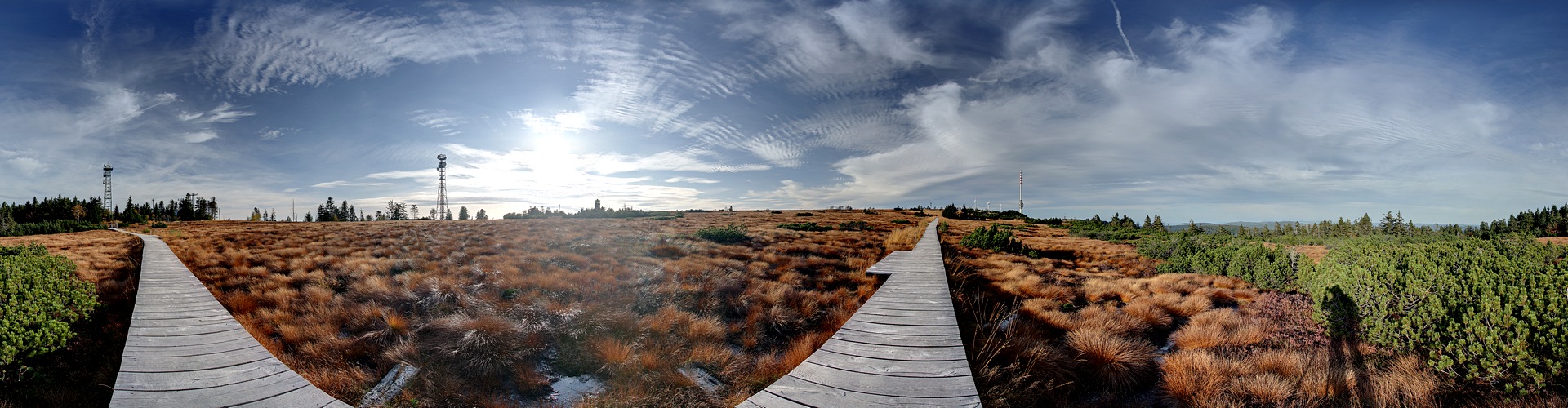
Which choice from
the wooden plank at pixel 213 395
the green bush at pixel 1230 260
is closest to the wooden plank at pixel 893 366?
the wooden plank at pixel 213 395

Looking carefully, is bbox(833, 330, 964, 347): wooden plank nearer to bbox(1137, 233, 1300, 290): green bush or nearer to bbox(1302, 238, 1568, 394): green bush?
bbox(1302, 238, 1568, 394): green bush

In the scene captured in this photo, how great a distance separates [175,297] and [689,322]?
33.4ft

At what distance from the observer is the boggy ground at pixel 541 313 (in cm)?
622

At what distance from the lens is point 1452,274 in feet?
19.4

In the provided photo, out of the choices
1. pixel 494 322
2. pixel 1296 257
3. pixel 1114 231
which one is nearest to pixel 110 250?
pixel 494 322

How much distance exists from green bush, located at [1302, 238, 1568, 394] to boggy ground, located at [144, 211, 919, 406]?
23.3 ft

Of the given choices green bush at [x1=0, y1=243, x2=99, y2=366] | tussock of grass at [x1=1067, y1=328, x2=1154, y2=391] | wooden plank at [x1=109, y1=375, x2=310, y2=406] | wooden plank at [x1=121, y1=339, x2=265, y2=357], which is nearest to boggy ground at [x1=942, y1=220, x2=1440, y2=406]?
tussock of grass at [x1=1067, y1=328, x2=1154, y2=391]

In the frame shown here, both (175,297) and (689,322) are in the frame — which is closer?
(689,322)

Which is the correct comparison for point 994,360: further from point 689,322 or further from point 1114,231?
point 1114,231

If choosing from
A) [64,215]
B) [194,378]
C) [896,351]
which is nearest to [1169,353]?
[896,351]

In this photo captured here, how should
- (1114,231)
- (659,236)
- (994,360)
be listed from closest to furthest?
(994,360)
(659,236)
(1114,231)

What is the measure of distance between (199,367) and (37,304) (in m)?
2.63

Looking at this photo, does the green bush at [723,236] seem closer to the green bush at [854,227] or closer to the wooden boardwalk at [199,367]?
the green bush at [854,227]

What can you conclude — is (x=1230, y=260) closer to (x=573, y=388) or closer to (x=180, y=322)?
(x=573, y=388)
